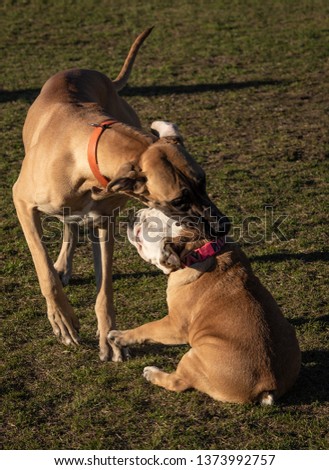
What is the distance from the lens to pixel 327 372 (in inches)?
208

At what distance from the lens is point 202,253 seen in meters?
5.08

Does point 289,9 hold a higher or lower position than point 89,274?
lower

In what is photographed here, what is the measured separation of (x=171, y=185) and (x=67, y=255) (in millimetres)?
2047

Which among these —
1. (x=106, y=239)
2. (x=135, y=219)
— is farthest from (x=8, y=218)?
(x=135, y=219)

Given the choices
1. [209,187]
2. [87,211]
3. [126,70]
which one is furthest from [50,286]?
[209,187]

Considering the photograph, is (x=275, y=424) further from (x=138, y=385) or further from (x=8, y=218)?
(x=8, y=218)

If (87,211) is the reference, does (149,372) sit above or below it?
below

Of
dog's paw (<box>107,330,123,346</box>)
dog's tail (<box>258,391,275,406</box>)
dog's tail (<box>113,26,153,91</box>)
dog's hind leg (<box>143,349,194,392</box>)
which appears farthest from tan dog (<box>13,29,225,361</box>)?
dog's tail (<box>258,391,275,406</box>)

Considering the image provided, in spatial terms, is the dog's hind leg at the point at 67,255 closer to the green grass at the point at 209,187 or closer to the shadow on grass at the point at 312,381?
the green grass at the point at 209,187

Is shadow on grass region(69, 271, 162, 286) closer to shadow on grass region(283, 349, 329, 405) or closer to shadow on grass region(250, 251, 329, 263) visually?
shadow on grass region(250, 251, 329, 263)

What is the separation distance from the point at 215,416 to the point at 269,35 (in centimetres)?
950

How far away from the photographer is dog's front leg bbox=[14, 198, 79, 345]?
5.65 metres

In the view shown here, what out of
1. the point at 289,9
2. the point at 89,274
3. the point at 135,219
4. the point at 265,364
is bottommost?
the point at 289,9

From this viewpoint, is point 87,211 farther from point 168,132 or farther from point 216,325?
point 216,325
